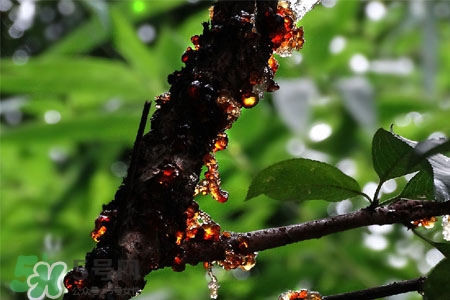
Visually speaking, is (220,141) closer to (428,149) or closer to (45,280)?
(428,149)

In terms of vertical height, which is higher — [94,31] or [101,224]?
[94,31]

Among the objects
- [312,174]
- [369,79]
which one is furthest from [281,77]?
[312,174]

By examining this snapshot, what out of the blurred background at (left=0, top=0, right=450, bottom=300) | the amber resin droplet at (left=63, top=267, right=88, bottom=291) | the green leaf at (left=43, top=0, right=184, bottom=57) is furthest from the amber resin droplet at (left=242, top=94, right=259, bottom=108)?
the green leaf at (left=43, top=0, right=184, bottom=57)

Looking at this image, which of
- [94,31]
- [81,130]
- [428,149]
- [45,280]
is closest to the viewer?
[428,149]

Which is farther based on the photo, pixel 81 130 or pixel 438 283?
pixel 81 130

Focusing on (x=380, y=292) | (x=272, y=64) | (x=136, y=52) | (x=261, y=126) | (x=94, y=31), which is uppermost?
(x=94, y=31)
